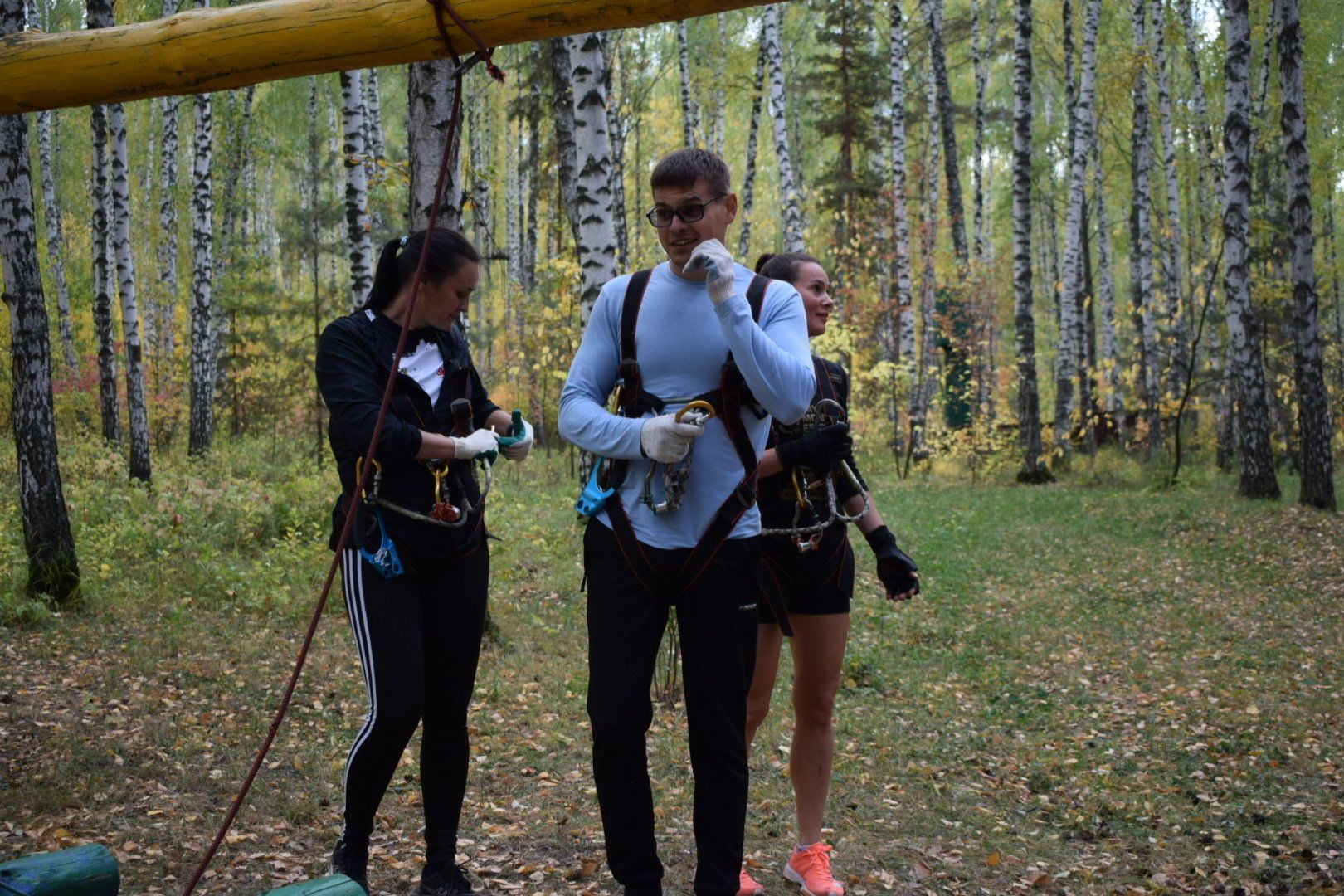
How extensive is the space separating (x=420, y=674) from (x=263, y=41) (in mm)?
1912

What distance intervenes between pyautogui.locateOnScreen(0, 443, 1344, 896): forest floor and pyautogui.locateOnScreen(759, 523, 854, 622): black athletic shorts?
3.76 feet

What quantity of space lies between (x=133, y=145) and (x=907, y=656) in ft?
99.5

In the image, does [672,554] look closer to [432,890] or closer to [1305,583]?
[432,890]

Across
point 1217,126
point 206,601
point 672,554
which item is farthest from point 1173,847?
point 1217,126

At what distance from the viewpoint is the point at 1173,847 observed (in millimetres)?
4684

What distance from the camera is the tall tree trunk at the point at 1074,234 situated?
1925cm

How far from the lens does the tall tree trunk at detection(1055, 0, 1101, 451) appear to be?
1925 centimetres

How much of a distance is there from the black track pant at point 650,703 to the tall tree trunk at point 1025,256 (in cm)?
1665

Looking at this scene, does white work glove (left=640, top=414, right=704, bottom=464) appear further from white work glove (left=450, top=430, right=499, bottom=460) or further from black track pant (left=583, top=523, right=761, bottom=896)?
white work glove (left=450, top=430, right=499, bottom=460)

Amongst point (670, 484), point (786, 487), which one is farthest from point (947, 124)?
point (670, 484)

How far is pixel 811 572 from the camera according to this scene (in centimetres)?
379

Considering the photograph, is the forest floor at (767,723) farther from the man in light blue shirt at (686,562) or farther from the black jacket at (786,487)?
the black jacket at (786,487)

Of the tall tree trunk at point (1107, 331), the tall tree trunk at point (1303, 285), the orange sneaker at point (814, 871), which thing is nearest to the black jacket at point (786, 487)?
the orange sneaker at point (814, 871)

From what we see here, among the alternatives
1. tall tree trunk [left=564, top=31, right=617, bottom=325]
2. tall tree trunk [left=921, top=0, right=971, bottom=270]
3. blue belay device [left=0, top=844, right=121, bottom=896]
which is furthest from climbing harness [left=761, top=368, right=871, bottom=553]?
tall tree trunk [left=921, top=0, right=971, bottom=270]
